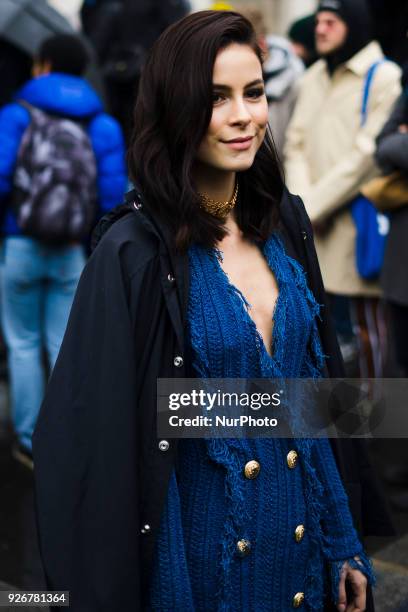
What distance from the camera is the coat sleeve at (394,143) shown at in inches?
186

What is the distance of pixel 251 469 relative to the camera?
7.25ft

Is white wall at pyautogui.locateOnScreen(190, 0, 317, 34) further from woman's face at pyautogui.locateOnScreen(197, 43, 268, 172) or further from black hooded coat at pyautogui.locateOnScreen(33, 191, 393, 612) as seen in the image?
black hooded coat at pyautogui.locateOnScreen(33, 191, 393, 612)

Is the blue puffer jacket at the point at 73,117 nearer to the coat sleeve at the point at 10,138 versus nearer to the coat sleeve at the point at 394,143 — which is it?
the coat sleeve at the point at 10,138

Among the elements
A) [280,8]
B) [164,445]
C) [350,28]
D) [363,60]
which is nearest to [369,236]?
[363,60]

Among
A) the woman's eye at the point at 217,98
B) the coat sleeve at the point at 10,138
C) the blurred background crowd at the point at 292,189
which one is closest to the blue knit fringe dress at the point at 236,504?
the woman's eye at the point at 217,98

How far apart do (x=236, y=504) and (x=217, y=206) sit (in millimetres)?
697

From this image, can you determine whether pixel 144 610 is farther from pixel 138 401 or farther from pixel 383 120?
pixel 383 120

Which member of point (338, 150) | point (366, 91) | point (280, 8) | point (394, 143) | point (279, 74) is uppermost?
point (280, 8)

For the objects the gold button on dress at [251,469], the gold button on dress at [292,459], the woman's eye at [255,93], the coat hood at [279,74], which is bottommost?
the gold button on dress at [251,469]

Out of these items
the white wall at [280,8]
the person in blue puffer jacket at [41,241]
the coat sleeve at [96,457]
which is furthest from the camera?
the white wall at [280,8]

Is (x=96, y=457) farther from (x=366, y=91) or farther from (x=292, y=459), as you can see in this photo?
(x=366, y=91)

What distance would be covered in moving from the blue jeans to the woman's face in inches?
108

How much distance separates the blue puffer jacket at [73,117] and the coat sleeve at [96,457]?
2.80 meters

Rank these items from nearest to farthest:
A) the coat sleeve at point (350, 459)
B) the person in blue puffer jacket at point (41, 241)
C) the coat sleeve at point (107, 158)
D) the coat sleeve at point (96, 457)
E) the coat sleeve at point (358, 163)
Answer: the coat sleeve at point (96, 457) < the coat sleeve at point (350, 459) < the person in blue puffer jacket at point (41, 241) < the coat sleeve at point (107, 158) < the coat sleeve at point (358, 163)
